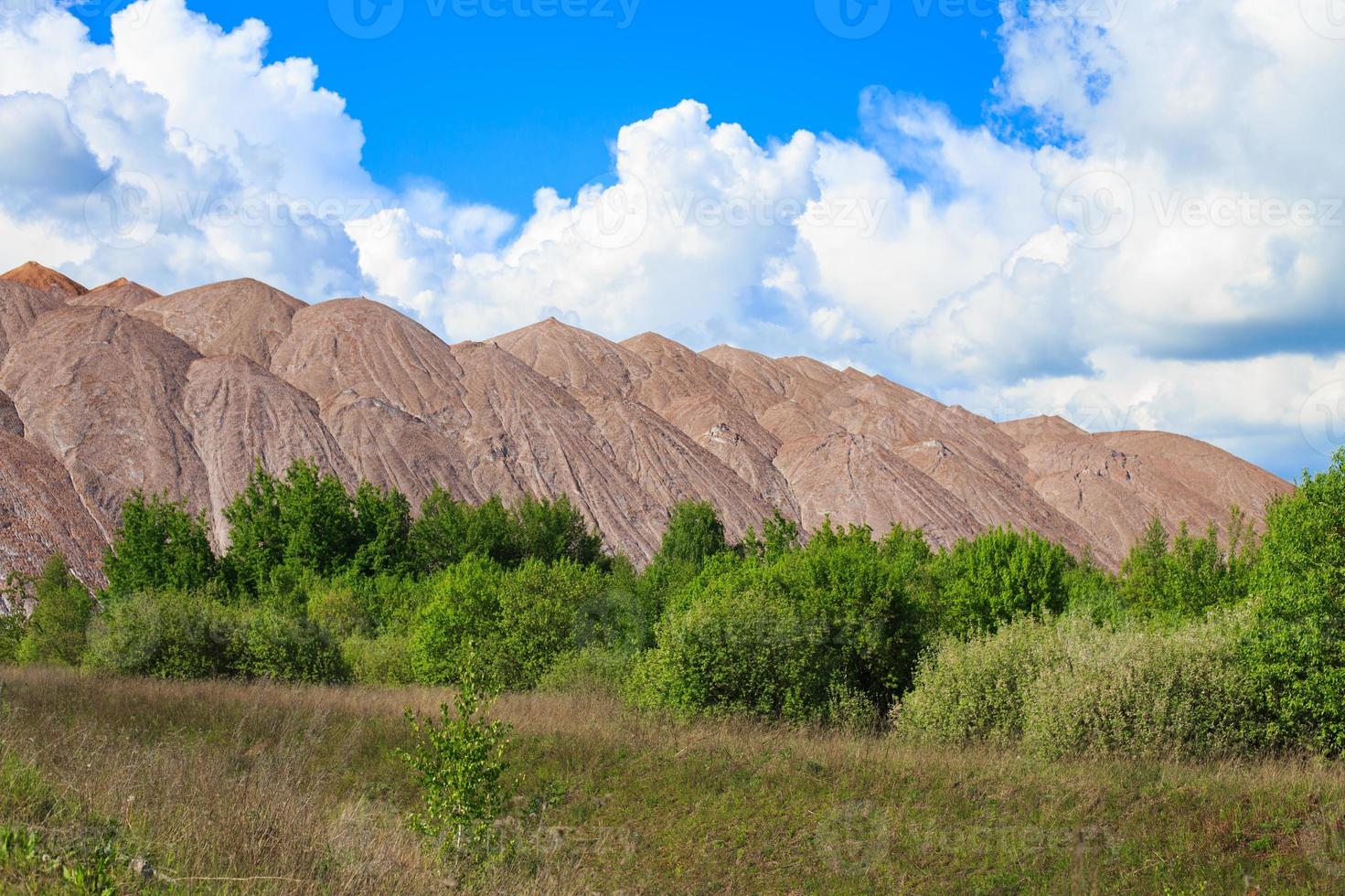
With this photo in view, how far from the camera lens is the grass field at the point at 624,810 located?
23.6 feet

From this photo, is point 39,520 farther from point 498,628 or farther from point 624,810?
point 624,810

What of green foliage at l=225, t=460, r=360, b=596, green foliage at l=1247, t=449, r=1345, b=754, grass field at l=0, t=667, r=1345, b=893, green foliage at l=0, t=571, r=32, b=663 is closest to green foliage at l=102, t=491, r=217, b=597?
green foliage at l=225, t=460, r=360, b=596

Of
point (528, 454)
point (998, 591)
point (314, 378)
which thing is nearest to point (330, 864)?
point (998, 591)

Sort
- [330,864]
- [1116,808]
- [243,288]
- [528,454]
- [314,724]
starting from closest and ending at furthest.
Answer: [330,864] → [1116,808] → [314,724] → [528,454] → [243,288]

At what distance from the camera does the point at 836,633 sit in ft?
83.3

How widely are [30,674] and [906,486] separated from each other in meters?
74.2

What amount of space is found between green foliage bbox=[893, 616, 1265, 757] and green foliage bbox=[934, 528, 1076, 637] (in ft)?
28.2

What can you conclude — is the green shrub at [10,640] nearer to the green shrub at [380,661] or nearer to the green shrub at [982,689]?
the green shrub at [380,661]

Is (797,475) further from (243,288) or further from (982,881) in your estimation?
(982,881)

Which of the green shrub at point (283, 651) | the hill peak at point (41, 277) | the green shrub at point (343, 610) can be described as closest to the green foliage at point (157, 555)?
the green shrub at point (343, 610)

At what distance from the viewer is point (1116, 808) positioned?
15.2 metres

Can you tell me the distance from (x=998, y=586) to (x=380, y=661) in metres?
20.7

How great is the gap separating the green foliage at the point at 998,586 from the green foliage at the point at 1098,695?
28.2ft

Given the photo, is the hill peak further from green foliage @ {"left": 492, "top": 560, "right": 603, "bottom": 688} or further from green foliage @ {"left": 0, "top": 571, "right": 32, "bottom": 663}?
green foliage @ {"left": 492, "top": 560, "right": 603, "bottom": 688}
